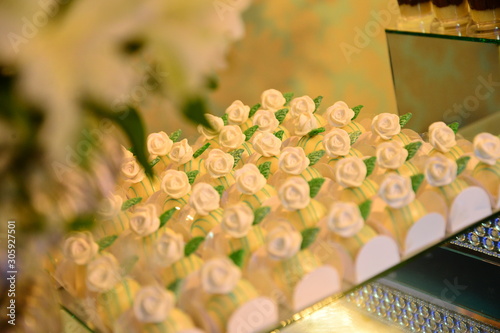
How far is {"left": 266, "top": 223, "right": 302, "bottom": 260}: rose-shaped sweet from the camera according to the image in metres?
0.88

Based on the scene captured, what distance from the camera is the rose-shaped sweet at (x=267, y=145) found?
1.31 metres

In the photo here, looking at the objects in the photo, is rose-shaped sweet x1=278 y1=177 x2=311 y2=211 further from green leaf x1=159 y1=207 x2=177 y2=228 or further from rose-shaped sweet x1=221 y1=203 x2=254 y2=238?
green leaf x1=159 y1=207 x2=177 y2=228

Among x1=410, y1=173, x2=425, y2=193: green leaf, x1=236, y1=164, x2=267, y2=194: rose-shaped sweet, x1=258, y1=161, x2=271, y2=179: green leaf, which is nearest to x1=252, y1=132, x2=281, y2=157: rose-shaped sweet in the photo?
x1=258, y1=161, x2=271, y2=179: green leaf

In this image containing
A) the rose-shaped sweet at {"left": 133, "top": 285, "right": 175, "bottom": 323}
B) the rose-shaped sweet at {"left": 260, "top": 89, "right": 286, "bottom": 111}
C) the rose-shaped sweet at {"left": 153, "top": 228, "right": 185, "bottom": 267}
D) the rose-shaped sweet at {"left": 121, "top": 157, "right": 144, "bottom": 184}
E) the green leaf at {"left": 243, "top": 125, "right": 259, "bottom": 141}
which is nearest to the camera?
the rose-shaped sweet at {"left": 133, "top": 285, "right": 175, "bottom": 323}

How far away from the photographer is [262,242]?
0.97m

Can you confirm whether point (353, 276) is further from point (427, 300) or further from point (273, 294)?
point (427, 300)

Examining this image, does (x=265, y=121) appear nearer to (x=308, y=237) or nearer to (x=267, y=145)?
(x=267, y=145)

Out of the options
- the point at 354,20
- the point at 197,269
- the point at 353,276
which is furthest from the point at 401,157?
the point at 354,20

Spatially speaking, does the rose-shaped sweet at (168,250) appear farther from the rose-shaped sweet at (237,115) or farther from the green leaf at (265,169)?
the rose-shaped sweet at (237,115)

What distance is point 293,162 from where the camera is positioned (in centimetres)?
116

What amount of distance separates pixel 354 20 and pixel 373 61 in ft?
0.58

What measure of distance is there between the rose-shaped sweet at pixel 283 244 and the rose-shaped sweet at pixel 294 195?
0.11 m

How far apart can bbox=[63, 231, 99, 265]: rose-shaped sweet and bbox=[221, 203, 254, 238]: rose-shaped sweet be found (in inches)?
9.0

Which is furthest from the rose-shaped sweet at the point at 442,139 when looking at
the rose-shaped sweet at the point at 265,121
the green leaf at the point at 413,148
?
the rose-shaped sweet at the point at 265,121
